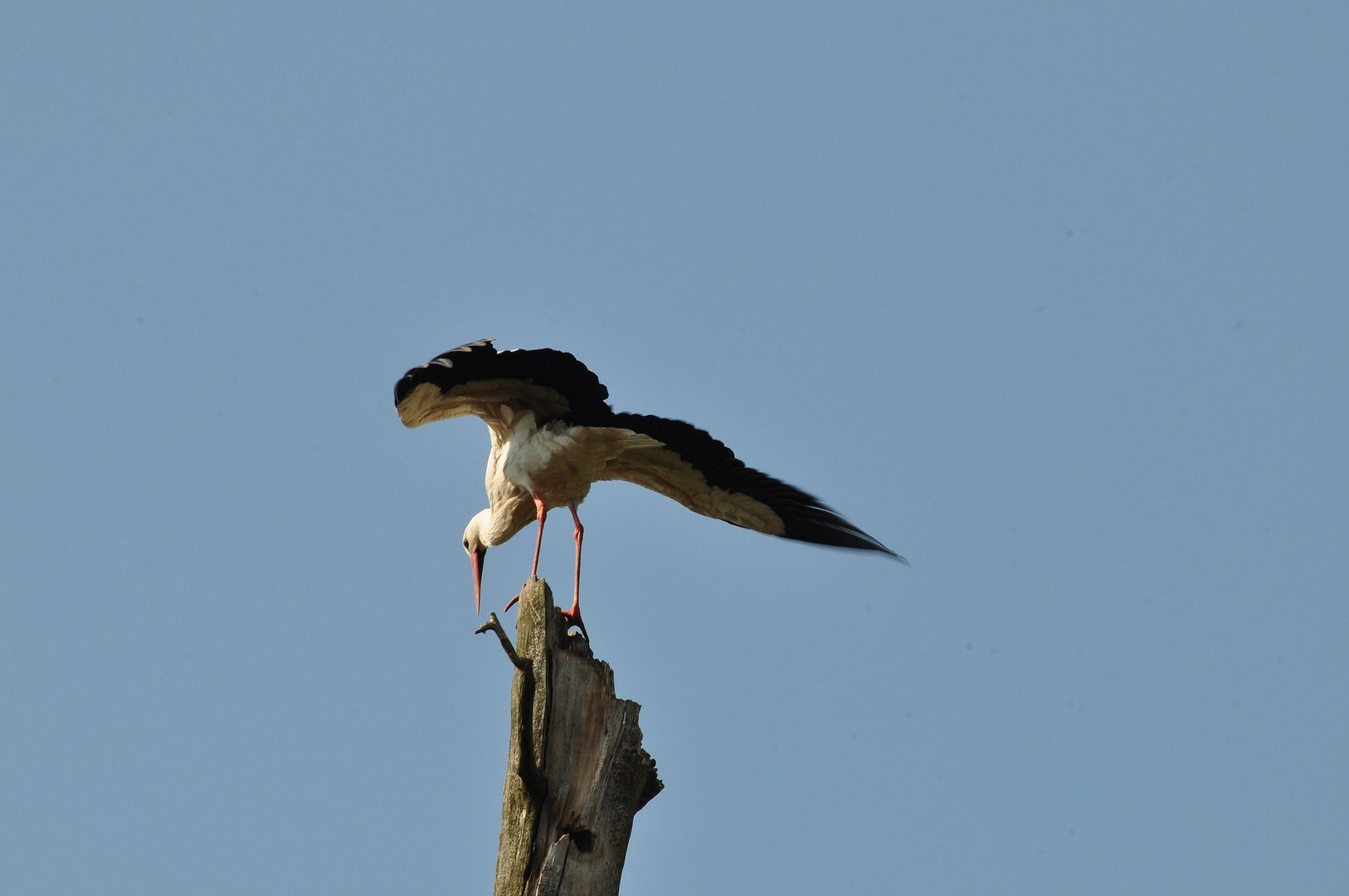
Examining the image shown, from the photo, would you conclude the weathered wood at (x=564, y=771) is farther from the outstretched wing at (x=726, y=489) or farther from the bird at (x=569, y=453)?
the outstretched wing at (x=726, y=489)

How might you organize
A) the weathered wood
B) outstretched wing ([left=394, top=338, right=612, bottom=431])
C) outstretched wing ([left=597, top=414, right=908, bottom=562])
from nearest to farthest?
the weathered wood, outstretched wing ([left=394, top=338, right=612, bottom=431]), outstretched wing ([left=597, top=414, right=908, bottom=562])

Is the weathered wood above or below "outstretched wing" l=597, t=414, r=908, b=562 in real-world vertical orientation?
below

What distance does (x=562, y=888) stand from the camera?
5.36 meters

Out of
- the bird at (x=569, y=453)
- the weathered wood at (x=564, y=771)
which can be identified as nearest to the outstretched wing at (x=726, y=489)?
the bird at (x=569, y=453)

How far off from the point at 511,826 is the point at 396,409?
107 inches

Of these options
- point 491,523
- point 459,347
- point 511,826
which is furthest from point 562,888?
point 491,523

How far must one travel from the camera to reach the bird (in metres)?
7.72

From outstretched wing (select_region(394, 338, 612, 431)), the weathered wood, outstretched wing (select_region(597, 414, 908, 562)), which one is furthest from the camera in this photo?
outstretched wing (select_region(597, 414, 908, 562))

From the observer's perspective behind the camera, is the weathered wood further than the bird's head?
No

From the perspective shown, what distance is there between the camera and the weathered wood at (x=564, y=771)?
5.37 metres

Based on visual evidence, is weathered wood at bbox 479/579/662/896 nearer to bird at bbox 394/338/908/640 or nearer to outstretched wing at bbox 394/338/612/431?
bird at bbox 394/338/908/640

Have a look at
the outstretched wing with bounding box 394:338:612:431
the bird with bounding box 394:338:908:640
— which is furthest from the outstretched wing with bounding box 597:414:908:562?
the outstretched wing with bounding box 394:338:612:431

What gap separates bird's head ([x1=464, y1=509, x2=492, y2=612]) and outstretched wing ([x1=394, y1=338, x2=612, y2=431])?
1093mm

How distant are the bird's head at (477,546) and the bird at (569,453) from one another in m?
0.01
